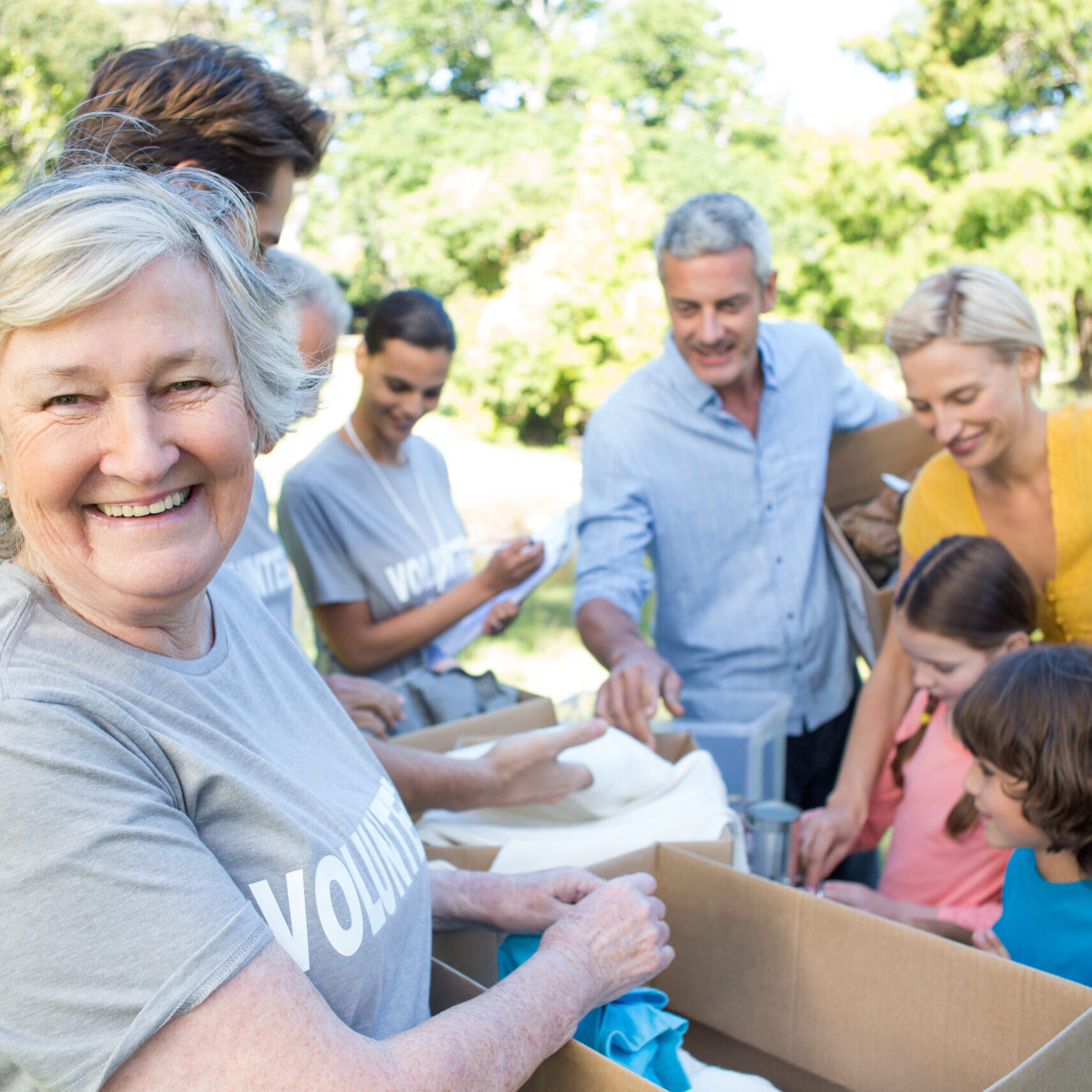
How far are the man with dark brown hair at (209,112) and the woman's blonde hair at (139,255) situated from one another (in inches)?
15.0

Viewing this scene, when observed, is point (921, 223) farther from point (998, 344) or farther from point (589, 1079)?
point (589, 1079)

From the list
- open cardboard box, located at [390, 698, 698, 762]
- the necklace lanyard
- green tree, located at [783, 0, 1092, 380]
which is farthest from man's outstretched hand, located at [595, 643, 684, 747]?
green tree, located at [783, 0, 1092, 380]

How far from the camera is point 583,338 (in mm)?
14094

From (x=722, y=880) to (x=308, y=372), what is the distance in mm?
937

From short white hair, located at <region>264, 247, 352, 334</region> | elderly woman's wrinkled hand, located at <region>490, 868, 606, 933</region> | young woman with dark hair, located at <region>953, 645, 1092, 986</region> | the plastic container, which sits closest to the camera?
elderly woman's wrinkled hand, located at <region>490, 868, 606, 933</region>

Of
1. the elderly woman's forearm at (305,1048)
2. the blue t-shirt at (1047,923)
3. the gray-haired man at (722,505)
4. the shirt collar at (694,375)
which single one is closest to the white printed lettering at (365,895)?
the elderly woman's forearm at (305,1048)

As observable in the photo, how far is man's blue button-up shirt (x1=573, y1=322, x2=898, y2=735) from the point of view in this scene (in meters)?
2.73

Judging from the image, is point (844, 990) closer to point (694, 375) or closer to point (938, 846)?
point (938, 846)

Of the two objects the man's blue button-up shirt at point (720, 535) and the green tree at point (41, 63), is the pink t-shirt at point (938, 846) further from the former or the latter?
the green tree at point (41, 63)

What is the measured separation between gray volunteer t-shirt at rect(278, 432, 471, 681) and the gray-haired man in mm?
570

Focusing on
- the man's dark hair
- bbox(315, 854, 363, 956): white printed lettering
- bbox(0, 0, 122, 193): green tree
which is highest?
bbox(0, 0, 122, 193): green tree

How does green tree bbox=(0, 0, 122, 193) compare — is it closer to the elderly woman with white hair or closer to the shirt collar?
the shirt collar

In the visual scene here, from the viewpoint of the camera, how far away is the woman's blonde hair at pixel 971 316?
7.47 ft

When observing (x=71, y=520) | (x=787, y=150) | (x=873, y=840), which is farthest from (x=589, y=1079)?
(x=787, y=150)
